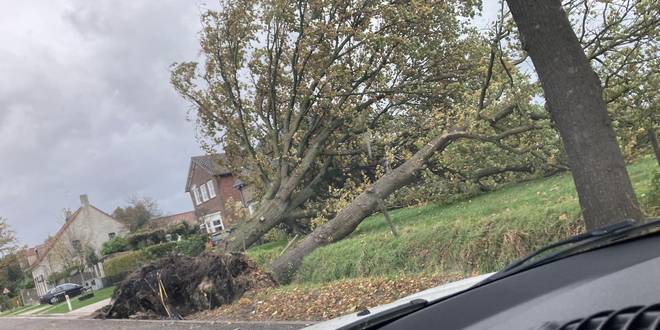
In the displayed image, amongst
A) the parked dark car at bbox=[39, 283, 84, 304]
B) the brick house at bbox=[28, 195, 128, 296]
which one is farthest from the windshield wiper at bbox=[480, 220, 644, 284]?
the brick house at bbox=[28, 195, 128, 296]

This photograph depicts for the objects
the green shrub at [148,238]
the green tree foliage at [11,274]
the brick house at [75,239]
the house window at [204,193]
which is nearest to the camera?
the green shrub at [148,238]

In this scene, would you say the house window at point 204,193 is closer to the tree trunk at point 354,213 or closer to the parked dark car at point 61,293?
the parked dark car at point 61,293

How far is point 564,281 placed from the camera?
7.25ft

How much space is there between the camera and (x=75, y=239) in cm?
5238

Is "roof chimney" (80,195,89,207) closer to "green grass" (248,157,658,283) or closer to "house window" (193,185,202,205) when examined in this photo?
"house window" (193,185,202,205)

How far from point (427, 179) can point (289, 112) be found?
505 cm

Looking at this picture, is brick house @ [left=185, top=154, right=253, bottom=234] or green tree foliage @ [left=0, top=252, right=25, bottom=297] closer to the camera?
brick house @ [left=185, top=154, right=253, bottom=234]

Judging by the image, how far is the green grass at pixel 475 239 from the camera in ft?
27.9

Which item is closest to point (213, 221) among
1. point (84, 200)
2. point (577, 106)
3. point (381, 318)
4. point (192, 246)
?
point (84, 200)

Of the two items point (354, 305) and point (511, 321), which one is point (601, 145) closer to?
point (511, 321)

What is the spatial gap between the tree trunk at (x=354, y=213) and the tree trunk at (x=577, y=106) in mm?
8384

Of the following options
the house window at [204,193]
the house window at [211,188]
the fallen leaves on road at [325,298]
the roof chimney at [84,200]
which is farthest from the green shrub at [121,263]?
the roof chimney at [84,200]

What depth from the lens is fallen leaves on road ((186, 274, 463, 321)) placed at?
8.52 metres

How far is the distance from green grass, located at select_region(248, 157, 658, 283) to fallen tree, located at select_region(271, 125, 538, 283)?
729mm
